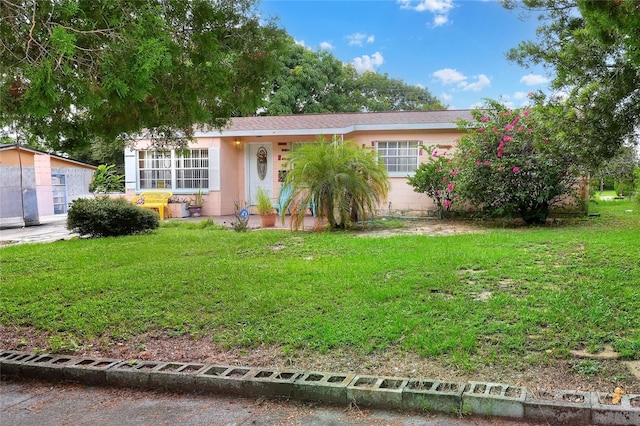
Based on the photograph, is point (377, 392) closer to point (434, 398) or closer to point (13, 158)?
point (434, 398)

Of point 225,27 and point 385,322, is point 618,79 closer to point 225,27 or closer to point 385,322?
point 385,322

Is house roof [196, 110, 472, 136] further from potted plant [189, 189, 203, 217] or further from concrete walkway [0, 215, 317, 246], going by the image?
concrete walkway [0, 215, 317, 246]

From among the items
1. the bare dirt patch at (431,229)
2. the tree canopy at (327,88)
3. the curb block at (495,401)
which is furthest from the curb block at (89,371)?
the tree canopy at (327,88)

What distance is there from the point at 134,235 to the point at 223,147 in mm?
5674

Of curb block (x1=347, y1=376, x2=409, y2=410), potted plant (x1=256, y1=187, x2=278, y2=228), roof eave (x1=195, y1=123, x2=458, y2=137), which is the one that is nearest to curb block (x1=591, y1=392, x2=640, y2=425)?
curb block (x1=347, y1=376, x2=409, y2=410)

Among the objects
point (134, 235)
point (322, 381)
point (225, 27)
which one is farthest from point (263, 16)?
point (134, 235)

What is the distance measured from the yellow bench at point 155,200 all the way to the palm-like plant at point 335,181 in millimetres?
6323

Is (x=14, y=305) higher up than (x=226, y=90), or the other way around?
(x=226, y=90)

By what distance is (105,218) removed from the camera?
410 inches

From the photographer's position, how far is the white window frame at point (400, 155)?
13930 millimetres

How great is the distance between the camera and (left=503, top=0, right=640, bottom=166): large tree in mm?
5039

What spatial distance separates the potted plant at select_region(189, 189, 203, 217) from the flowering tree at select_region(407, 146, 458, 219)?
6921 mm

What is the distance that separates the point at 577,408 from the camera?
2.73 metres

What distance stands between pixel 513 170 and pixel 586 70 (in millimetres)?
5295
